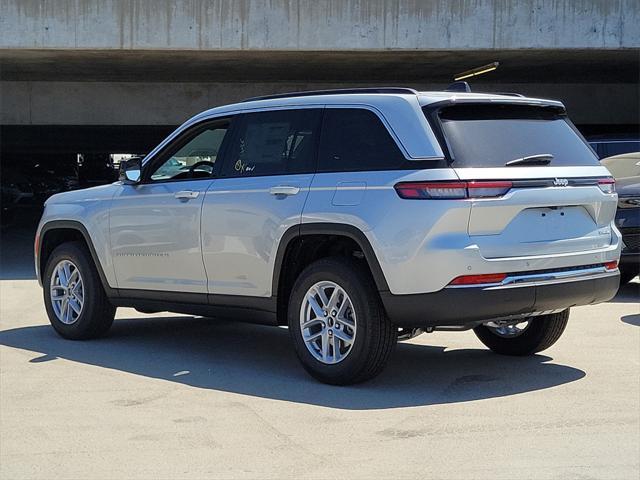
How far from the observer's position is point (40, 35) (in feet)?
53.8

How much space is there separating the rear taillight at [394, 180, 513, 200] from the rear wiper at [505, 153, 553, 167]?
234 millimetres

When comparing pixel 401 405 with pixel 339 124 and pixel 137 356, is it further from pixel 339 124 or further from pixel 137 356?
pixel 137 356

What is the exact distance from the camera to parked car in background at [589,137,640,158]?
13.1 metres

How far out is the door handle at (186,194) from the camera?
745 cm

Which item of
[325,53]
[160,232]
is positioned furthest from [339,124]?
[325,53]

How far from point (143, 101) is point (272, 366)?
18.0 meters

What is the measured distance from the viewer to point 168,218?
7652 mm

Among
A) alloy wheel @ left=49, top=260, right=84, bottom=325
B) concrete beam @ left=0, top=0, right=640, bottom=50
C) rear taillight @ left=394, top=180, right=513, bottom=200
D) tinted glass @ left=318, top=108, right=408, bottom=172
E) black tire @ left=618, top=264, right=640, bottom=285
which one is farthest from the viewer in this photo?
concrete beam @ left=0, top=0, right=640, bottom=50

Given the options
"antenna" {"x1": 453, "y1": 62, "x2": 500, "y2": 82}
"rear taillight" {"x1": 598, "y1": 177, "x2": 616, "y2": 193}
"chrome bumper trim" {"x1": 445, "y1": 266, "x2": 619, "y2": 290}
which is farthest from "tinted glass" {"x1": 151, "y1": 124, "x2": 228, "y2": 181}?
"antenna" {"x1": 453, "y1": 62, "x2": 500, "y2": 82}

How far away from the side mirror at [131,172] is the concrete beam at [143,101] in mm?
15725

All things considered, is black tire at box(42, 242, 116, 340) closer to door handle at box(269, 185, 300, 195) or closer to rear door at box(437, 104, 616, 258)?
door handle at box(269, 185, 300, 195)

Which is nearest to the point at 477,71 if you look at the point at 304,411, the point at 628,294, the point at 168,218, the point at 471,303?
the point at 628,294

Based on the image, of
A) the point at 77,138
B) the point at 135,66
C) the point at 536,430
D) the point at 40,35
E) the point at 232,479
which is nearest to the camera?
the point at 232,479

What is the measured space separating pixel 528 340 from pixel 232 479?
3.47 metres
